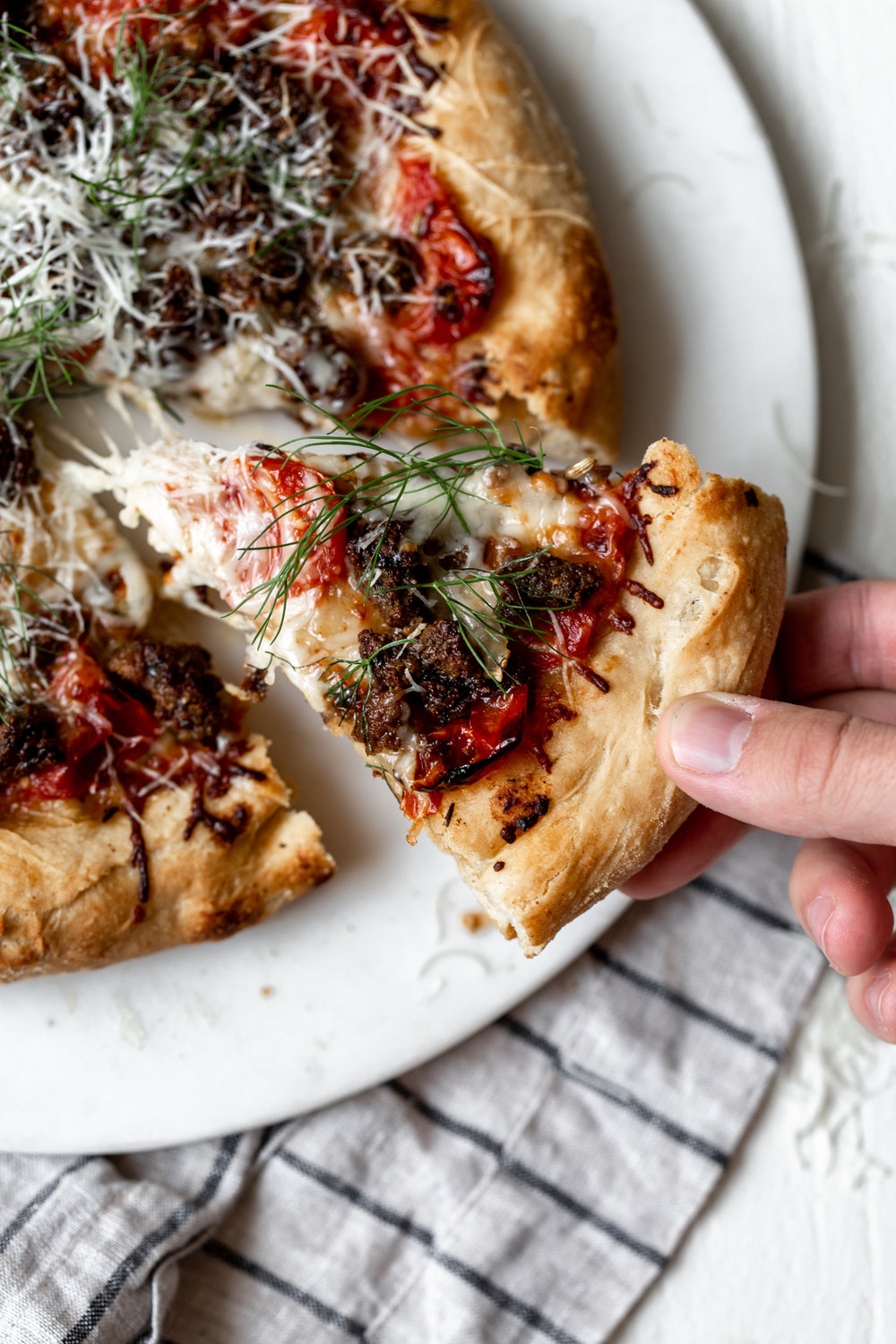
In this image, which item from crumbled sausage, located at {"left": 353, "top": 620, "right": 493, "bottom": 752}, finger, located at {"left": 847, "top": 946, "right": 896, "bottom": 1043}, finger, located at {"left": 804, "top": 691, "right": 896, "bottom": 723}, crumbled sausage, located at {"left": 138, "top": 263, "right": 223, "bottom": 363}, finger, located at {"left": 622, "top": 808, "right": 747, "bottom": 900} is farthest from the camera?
finger, located at {"left": 804, "top": 691, "right": 896, "bottom": 723}

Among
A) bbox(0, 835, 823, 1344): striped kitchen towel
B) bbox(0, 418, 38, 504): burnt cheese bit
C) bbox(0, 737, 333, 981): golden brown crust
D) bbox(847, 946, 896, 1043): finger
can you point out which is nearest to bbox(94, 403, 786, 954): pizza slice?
bbox(0, 737, 333, 981): golden brown crust

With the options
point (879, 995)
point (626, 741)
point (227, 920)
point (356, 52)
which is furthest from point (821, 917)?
point (356, 52)

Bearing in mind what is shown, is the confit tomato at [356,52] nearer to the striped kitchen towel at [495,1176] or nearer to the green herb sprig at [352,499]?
the green herb sprig at [352,499]

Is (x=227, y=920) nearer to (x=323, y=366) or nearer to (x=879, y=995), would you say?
(x=323, y=366)

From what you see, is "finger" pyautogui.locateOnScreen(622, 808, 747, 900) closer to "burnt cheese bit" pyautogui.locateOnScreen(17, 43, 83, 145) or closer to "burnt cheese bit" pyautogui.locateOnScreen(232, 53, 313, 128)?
"burnt cheese bit" pyautogui.locateOnScreen(232, 53, 313, 128)

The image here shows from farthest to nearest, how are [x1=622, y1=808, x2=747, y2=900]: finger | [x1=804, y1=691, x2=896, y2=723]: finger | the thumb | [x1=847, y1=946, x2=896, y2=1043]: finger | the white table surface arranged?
the white table surface
[x1=804, y1=691, x2=896, y2=723]: finger
[x1=622, y1=808, x2=747, y2=900]: finger
[x1=847, y1=946, x2=896, y2=1043]: finger
the thumb

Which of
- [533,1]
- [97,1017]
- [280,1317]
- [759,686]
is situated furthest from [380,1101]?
[533,1]
